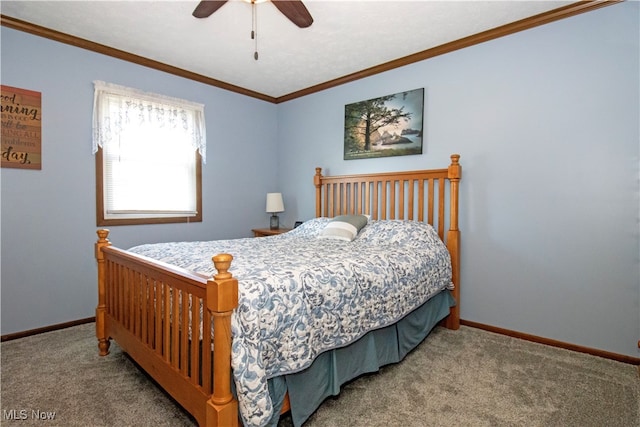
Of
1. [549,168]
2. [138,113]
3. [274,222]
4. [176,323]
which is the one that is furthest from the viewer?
[274,222]

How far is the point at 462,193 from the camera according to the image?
287 cm

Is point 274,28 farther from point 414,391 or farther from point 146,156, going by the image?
point 414,391

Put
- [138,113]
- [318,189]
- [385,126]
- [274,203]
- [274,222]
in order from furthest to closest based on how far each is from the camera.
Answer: [274,222], [274,203], [318,189], [385,126], [138,113]

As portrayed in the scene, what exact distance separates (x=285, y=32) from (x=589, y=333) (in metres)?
3.15

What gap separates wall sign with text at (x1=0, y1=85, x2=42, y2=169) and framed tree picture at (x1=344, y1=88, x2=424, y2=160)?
2.70 metres

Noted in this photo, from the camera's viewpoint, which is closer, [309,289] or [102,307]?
[309,289]

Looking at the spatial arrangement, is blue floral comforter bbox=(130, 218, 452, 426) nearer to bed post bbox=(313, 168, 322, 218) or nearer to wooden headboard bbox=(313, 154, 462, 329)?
wooden headboard bbox=(313, 154, 462, 329)

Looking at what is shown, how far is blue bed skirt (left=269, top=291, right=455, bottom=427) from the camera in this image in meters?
1.48

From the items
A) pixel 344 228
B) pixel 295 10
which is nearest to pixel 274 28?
pixel 295 10

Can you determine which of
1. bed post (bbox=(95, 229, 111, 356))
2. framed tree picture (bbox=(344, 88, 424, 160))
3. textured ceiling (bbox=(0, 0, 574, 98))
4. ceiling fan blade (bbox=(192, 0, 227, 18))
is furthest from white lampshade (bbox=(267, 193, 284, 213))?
ceiling fan blade (bbox=(192, 0, 227, 18))

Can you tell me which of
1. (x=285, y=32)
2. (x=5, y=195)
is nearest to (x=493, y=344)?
(x=285, y=32)

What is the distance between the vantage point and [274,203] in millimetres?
4031

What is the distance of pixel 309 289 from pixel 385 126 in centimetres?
226

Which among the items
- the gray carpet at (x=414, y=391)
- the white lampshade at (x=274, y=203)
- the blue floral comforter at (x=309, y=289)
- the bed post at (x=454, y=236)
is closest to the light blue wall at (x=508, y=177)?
the bed post at (x=454, y=236)
